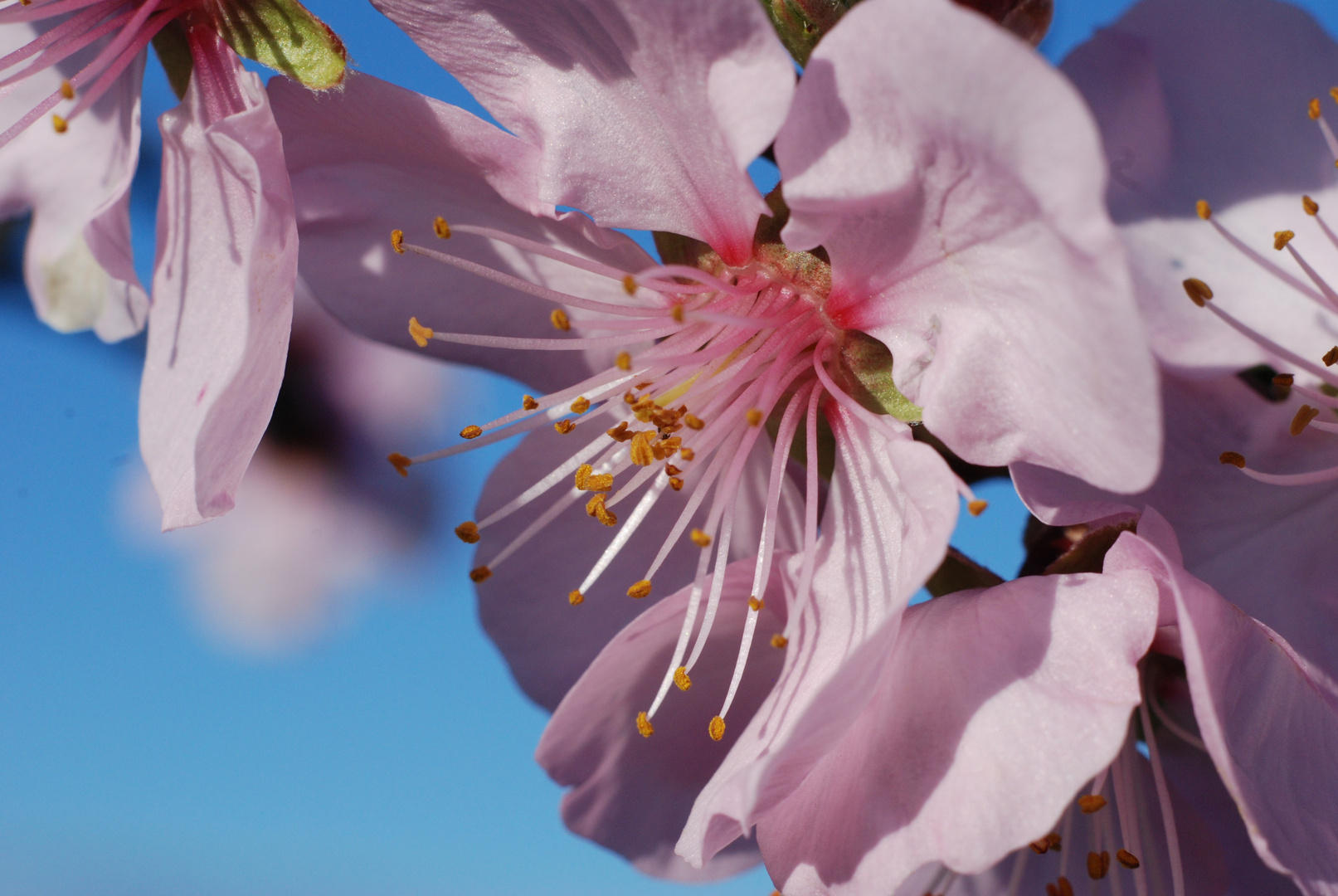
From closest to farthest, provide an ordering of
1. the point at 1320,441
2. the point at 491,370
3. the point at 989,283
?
the point at 989,283, the point at 1320,441, the point at 491,370

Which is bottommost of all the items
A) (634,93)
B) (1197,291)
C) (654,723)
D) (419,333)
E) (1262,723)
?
(654,723)

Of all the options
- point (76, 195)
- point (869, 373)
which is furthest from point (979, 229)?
point (76, 195)

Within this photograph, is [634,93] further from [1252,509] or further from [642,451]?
[1252,509]

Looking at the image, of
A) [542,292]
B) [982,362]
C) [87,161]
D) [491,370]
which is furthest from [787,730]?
[87,161]

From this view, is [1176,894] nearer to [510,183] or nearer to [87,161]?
[510,183]

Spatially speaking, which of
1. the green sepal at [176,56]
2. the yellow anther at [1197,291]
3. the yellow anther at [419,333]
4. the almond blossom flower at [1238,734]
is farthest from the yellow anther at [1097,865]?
the green sepal at [176,56]
